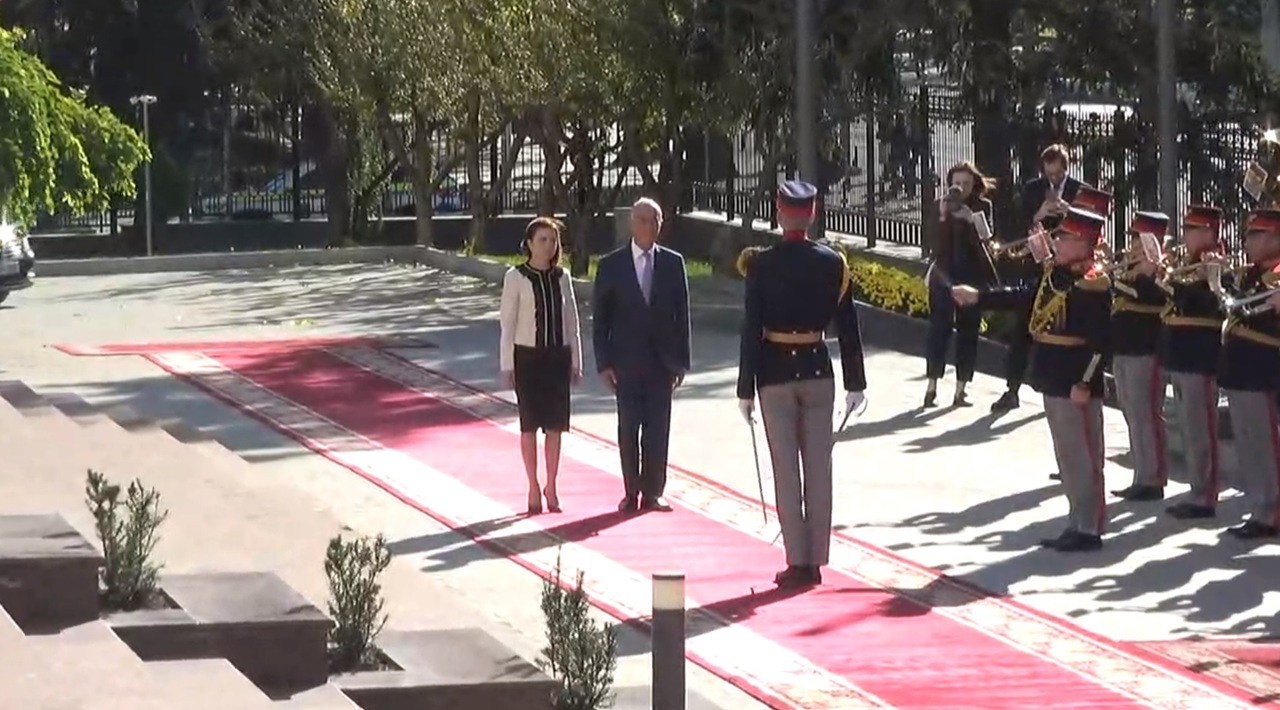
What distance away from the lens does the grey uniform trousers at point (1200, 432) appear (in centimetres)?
1317

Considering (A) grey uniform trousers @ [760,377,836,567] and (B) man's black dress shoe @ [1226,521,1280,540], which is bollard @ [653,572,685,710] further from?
(B) man's black dress shoe @ [1226,521,1280,540]

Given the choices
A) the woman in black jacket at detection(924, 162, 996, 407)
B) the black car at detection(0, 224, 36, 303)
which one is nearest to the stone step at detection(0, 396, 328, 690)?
the woman in black jacket at detection(924, 162, 996, 407)

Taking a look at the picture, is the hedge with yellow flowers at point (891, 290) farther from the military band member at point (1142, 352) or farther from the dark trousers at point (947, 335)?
the military band member at point (1142, 352)

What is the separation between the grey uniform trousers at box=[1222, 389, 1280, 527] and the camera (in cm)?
1256

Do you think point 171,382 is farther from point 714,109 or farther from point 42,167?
point 714,109

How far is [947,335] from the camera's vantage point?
17656 millimetres

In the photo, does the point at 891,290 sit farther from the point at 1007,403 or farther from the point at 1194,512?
the point at 1194,512

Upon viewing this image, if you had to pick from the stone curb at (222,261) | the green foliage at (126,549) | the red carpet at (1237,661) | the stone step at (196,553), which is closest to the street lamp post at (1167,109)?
the stone step at (196,553)

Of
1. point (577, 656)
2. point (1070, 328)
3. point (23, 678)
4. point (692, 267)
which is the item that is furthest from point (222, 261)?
point (23, 678)

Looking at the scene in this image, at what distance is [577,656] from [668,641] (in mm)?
910

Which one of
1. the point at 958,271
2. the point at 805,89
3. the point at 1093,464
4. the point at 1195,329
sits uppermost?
the point at 805,89

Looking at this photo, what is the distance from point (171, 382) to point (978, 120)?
9.92m

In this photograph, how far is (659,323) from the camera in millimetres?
13547

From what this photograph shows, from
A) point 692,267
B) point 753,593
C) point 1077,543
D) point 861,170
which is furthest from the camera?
point 692,267
